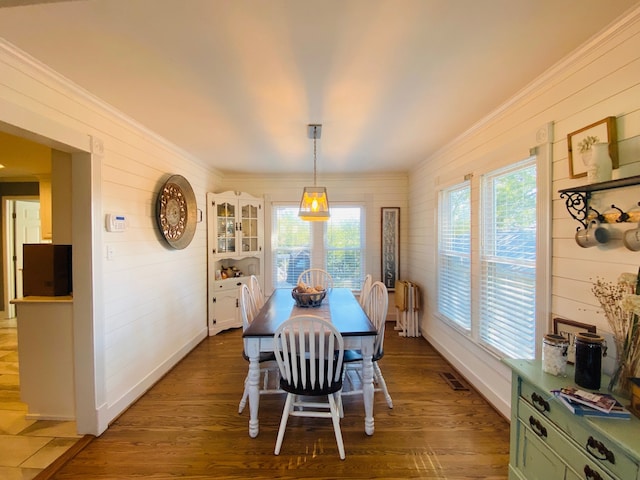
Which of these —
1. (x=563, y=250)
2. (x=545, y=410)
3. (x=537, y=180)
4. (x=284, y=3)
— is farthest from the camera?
(x=537, y=180)

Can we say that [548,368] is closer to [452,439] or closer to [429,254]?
[452,439]

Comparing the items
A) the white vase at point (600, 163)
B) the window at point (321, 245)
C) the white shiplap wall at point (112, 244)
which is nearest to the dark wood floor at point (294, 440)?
the white shiplap wall at point (112, 244)

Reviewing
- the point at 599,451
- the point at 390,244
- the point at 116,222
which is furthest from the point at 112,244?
the point at 390,244

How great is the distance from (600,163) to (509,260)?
104 centimetres

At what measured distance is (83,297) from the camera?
6.91 feet

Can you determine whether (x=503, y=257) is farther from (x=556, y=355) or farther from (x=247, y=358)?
(x=247, y=358)

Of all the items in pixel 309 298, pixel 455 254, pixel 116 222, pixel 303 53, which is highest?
pixel 303 53

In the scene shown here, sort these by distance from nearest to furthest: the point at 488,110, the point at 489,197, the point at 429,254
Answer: the point at 488,110, the point at 489,197, the point at 429,254

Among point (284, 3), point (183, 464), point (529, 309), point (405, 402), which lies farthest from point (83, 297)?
point (529, 309)

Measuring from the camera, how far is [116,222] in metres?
2.37

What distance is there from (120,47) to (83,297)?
1666 millimetres

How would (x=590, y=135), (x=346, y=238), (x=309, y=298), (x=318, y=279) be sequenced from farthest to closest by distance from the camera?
(x=346, y=238), (x=318, y=279), (x=309, y=298), (x=590, y=135)

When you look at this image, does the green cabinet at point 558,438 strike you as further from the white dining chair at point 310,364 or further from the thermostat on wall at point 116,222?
the thermostat on wall at point 116,222

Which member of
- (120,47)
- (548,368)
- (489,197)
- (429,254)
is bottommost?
(548,368)
